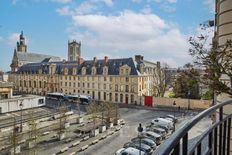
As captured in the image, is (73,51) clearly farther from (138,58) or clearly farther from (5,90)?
(5,90)

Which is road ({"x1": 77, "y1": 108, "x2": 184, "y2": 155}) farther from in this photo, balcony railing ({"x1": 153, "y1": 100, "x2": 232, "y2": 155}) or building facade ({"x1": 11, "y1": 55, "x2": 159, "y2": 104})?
balcony railing ({"x1": 153, "y1": 100, "x2": 232, "y2": 155})

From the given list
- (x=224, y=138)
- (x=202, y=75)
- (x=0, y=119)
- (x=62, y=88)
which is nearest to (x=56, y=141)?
(x=0, y=119)

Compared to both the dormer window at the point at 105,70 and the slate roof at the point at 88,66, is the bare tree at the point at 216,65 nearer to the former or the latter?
the slate roof at the point at 88,66

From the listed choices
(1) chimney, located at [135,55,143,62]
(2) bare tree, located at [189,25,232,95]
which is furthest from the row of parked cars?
(1) chimney, located at [135,55,143,62]

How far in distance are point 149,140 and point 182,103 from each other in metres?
19.0

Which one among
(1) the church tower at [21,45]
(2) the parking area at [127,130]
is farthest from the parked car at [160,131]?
(1) the church tower at [21,45]

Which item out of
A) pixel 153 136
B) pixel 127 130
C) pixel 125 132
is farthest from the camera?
pixel 127 130

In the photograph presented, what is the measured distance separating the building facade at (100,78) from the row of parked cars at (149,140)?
1505 cm

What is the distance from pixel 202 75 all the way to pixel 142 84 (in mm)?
37545

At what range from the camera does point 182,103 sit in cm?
3791

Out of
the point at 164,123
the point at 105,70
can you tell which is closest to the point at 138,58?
the point at 105,70

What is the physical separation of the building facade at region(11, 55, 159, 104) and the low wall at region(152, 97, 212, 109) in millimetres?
2721

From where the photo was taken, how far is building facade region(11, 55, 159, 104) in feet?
136

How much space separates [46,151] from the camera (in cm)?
1909
